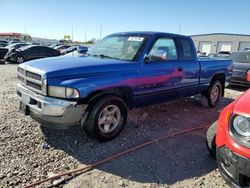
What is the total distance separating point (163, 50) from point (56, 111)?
96.3 inches

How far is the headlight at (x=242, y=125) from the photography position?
2357mm

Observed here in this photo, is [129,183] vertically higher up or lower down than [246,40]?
lower down

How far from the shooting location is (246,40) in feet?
124

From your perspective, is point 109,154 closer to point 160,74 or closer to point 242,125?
point 160,74

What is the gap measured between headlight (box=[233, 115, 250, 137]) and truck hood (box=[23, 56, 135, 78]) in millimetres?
2054

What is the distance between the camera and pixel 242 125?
2.41 m

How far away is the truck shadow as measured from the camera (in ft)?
10.6

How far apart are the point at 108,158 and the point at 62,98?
43.2 inches

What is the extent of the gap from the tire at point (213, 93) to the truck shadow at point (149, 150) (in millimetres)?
1184

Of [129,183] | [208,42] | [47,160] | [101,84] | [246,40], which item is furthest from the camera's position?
[208,42]

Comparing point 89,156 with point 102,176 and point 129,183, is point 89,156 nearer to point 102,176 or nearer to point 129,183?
point 102,176

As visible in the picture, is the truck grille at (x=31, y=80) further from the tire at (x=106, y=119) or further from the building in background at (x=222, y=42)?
the building in background at (x=222, y=42)

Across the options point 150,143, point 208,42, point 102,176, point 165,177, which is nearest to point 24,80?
point 102,176

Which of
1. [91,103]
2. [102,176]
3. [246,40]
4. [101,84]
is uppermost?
[246,40]
